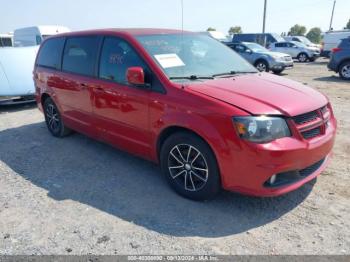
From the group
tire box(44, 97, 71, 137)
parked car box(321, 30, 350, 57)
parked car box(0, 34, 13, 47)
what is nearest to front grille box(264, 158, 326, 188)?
tire box(44, 97, 71, 137)

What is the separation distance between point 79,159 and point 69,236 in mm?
1946

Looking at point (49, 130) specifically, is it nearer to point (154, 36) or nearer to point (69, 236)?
point (154, 36)

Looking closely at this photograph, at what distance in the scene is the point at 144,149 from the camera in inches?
155

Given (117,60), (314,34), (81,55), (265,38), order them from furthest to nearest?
(314,34) → (265,38) → (81,55) → (117,60)

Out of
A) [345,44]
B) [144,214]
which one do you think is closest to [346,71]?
[345,44]

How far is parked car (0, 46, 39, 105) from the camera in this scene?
7840 millimetres

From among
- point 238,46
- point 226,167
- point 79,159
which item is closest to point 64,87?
point 79,159

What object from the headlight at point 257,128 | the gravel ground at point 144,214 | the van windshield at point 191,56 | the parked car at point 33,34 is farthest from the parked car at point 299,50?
the headlight at point 257,128

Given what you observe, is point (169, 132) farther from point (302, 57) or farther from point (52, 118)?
point (302, 57)

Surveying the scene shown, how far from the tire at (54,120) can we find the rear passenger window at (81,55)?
0.89 m

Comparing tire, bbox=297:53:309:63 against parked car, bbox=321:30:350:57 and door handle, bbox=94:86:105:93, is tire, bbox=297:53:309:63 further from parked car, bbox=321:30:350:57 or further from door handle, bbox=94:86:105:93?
door handle, bbox=94:86:105:93

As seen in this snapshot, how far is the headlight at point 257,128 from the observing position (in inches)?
115

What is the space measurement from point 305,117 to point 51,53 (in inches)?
172

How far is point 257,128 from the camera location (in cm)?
292
